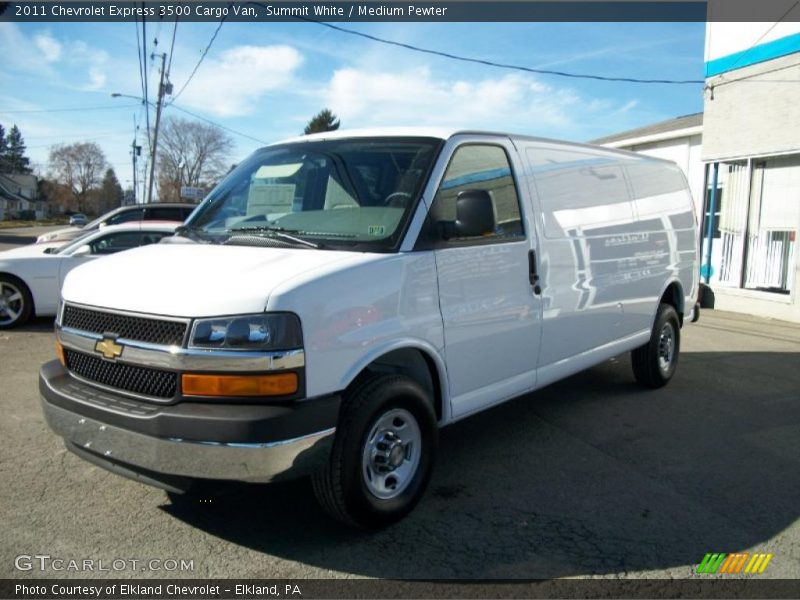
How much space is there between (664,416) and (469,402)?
2502 millimetres

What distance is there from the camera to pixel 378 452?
3438mm

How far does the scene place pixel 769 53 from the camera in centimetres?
1170

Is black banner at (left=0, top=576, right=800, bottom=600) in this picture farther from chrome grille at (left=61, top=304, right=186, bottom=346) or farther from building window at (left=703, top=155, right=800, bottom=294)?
building window at (left=703, top=155, right=800, bottom=294)

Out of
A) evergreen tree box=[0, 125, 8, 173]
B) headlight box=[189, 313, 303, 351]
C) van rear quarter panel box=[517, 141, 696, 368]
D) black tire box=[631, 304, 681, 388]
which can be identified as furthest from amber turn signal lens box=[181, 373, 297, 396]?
evergreen tree box=[0, 125, 8, 173]

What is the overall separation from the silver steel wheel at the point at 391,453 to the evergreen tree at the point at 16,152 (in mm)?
141410

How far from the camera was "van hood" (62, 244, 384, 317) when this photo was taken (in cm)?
294

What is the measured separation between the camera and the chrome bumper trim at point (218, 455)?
9.34ft

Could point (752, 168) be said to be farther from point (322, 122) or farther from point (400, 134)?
point (322, 122)

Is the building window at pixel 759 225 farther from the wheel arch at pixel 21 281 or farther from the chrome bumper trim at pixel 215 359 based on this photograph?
the wheel arch at pixel 21 281

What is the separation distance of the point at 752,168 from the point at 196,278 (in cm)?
1207

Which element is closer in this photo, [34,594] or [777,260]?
[34,594]

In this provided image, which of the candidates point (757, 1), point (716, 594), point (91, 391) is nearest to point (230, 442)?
point (91, 391)

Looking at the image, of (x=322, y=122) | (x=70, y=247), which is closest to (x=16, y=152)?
(x=322, y=122)

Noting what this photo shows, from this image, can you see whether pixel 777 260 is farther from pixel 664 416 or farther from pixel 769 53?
pixel 664 416
